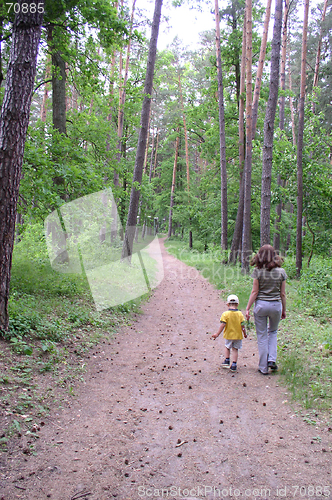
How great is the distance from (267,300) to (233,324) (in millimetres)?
745

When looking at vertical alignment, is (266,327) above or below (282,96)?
below

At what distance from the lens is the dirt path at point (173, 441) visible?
2.94 m

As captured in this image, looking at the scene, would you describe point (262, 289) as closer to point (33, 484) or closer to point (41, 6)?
point (33, 484)

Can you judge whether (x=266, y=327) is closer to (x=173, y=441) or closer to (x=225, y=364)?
(x=225, y=364)

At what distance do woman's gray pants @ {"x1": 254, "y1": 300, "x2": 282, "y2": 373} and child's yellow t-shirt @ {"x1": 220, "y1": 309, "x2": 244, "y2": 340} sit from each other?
317mm

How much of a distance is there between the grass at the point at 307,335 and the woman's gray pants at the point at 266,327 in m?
0.31

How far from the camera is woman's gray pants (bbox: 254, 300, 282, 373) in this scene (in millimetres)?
5488

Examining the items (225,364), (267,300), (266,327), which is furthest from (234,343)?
(267,300)

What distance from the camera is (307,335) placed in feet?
23.2

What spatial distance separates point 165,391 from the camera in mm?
5078

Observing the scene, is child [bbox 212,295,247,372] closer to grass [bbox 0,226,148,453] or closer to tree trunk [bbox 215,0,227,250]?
grass [bbox 0,226,148,453]

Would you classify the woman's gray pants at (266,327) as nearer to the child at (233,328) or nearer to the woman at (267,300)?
the woman at (267,300)

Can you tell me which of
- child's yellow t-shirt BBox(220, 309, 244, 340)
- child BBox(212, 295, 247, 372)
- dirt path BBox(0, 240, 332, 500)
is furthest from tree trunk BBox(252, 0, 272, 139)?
dirt path BBox(0, 240, 332, 500)

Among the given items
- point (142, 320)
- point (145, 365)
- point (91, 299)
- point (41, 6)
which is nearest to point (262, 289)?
point (145, 365)
